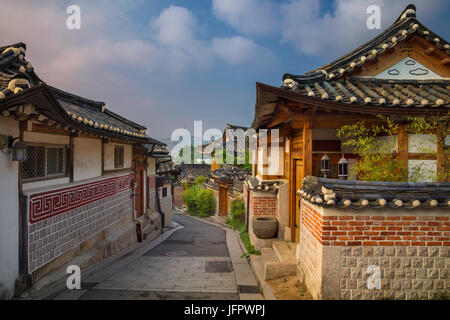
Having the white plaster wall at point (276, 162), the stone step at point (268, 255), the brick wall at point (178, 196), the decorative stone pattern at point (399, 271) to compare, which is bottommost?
the brick wall at point (178, 196)

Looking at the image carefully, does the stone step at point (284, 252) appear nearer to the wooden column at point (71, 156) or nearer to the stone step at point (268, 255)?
the stone step at point (268, 255)

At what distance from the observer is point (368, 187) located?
171 inches

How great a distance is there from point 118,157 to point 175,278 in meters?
5.95

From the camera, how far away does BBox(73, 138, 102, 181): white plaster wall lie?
24.3 feet

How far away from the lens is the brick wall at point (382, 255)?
4.34 meters

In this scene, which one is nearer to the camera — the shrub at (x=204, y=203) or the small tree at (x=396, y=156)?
the small tree at (x=396, y=156)

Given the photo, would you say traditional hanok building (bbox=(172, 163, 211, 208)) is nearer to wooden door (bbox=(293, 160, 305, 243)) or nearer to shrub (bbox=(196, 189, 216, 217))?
shrub (bbox=(196, 189, 216, 217))

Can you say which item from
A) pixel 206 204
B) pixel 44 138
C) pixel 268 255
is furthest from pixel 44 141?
pixel 206 204

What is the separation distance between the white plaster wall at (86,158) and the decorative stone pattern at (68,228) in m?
0.85

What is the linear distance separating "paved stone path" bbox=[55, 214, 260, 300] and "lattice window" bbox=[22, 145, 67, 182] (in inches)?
102

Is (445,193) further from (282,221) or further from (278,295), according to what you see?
(282,221)

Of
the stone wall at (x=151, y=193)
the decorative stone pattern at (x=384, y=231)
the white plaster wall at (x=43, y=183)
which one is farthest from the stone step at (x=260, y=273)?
the stone wall at (x=151, y=193)

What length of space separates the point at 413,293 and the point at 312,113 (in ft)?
12.0

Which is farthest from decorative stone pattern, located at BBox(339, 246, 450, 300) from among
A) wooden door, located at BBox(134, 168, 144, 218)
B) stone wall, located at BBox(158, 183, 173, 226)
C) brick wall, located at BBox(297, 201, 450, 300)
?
stone wall, located at BBox(158, 183, 173, 226)
